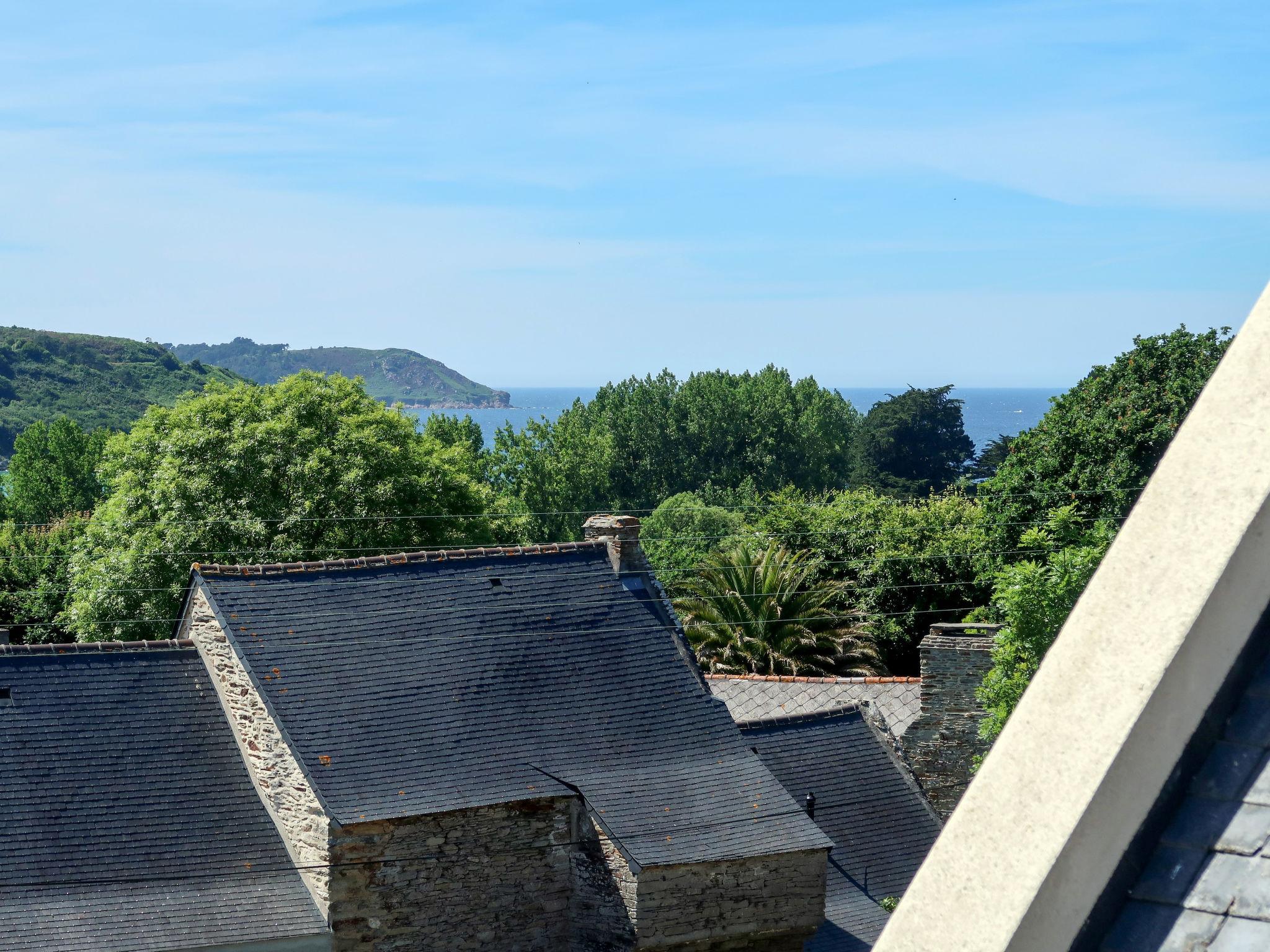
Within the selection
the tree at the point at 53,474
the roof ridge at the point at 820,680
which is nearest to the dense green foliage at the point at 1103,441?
the roof ridge at the point at 820,680

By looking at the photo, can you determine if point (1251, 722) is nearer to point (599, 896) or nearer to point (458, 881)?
point (458, 881)

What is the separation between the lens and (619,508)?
72.1 m

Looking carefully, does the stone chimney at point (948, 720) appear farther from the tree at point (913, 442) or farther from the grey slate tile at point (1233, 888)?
the tree at point (913, 442)

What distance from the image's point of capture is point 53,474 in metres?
77.8

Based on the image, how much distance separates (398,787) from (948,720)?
10.1 meters

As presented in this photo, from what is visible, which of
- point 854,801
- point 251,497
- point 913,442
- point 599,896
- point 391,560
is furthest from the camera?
point 913,442

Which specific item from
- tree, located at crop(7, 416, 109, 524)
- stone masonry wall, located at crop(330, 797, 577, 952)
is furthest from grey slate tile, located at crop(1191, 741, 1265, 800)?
tree, located at crop(7, 416, 109, 524)

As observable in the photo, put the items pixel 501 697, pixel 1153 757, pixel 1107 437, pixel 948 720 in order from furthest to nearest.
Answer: pixel 1107 437 → pixel 948 720 → pixel 501 697 → pixel 1153 757

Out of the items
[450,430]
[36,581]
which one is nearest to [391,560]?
[36,581]

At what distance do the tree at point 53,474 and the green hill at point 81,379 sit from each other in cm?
5064

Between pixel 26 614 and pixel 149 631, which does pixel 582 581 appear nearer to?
pixel 149 631

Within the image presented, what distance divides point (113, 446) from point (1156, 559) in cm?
3704

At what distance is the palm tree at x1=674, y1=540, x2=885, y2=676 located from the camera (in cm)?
3266

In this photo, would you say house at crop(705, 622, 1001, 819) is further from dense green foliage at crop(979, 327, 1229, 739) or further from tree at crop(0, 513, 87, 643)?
tree at crop(0, 513, 87, 643)
